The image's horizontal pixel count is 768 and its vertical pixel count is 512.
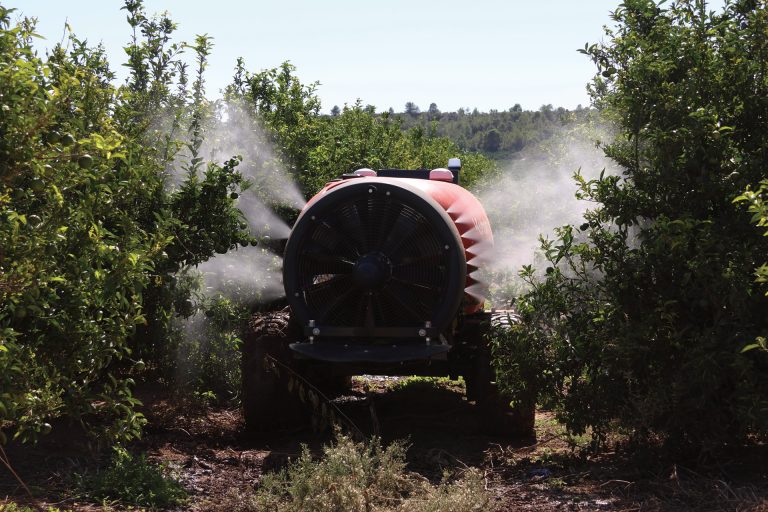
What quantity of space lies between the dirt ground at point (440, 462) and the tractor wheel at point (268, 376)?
0.49 feet

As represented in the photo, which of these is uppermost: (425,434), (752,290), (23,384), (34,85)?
(34,85)

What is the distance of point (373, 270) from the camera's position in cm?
668

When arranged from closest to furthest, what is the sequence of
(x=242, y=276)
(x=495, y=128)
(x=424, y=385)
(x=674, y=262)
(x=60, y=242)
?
1. (x=60, y=242)
2. (x=674, y=262)
3. (x=242, y=276)
4. (x=424, y=385)
5. (x=495, y=128)

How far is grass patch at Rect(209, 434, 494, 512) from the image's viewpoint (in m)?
5.04

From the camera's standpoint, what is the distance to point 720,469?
5523mm

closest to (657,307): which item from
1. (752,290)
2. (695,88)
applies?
(752,290)

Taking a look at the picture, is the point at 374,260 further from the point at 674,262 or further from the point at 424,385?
the point at 424,385

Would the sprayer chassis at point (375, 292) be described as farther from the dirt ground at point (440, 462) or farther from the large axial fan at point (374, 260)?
the dirt ground at point (440, 462)

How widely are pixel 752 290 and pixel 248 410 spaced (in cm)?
386

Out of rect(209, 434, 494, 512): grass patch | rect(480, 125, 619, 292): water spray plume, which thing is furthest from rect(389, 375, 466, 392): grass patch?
rect(209, 434, 494, 512): grass patch

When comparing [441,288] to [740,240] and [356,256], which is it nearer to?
[356,256]

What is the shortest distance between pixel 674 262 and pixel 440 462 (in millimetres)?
2174

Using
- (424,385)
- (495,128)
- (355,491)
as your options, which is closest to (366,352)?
(355,491)

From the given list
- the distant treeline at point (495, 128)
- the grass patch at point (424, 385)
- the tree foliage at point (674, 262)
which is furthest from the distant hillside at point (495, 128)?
the tree foliage at point (674, 262)
